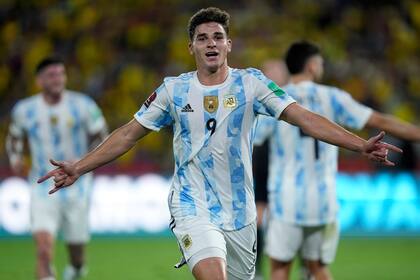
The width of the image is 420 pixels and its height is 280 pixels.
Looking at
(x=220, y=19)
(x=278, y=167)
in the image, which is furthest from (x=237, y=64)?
(x=220, y=19)

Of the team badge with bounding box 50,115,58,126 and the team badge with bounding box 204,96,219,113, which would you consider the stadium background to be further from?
the team badge with bounding box 204,96,219,113

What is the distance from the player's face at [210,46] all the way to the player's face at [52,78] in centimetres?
348

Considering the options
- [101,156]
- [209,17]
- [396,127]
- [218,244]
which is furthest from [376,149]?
[396,127]

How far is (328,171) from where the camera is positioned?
25.7ft

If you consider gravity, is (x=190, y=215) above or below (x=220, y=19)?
below

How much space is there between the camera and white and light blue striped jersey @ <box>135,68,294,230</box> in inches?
231

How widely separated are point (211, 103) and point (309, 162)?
2088 mm

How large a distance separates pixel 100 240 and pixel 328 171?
7.18m

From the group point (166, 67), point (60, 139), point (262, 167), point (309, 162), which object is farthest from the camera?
point (166, 67)

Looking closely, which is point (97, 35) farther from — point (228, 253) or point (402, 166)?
point (228, 253)

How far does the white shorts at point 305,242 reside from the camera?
7.79 meters

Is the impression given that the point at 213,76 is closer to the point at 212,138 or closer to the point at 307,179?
the point at 212,138

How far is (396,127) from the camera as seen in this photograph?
729 centimetres

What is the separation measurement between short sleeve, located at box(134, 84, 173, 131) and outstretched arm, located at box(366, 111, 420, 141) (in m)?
2.07
